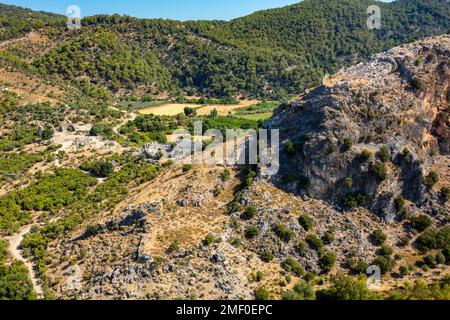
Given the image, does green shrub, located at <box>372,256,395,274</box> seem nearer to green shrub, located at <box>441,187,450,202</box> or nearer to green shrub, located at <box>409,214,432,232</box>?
green shrub, located at <box>409,214,432,232</box>

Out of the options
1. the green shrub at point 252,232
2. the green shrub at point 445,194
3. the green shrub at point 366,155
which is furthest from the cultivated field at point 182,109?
the green shrub at point 445,194

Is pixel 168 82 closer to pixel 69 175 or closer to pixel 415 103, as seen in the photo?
A: pixel 69 175

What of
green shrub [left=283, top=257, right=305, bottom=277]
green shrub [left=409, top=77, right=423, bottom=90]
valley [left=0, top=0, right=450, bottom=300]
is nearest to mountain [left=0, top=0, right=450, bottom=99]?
valley [left=0, top=0, right=450, bottom=300]

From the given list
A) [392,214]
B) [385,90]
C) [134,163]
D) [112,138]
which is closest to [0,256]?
[134,163]

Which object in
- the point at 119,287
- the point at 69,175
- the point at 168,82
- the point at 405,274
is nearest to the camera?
the point at 119,287

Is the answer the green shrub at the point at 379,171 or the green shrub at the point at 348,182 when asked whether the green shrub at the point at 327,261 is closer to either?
the green shrub at the point at 348,182

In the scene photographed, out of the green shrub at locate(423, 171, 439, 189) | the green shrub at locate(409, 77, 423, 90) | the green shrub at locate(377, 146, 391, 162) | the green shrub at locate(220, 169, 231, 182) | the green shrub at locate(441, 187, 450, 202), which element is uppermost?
the green shrub at locate(409, 77, 423, 90)
